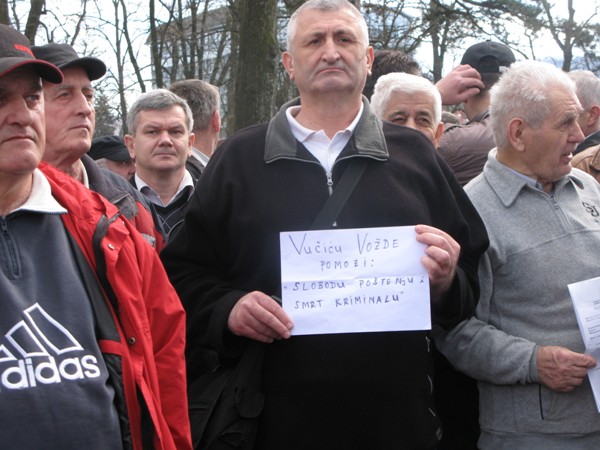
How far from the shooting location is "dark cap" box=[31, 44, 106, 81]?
3.15 m

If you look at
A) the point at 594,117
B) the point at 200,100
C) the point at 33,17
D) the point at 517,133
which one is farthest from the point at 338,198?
the point at 33,17

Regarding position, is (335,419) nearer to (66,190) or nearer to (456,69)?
(66,190)

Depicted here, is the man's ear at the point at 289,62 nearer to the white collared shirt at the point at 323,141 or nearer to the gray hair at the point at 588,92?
the white collared shirt at the point at 323,141

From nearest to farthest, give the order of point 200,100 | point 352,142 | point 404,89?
point 352,142, point 404,89, point 200,100

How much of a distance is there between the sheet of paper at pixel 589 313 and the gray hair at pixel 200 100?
3237mm

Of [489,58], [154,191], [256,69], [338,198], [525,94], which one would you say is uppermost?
[256,69]

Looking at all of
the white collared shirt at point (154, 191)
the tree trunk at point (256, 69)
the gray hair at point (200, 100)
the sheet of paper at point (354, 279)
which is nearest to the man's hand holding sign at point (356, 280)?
the sheet of paper at point (354, 279)

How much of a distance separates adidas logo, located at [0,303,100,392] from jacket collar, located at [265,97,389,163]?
0.97 metres

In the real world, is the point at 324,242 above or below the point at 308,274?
above

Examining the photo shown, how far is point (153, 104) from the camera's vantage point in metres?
4.46

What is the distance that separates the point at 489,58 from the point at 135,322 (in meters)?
2.98

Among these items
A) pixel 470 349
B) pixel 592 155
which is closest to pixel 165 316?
pixel 470 349

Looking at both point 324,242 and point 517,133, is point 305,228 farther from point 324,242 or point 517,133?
point 517,133

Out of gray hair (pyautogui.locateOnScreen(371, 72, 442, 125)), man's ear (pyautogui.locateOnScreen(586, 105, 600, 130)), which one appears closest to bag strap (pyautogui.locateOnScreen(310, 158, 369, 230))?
gray hair (pyautogui.locateOnScreen(371, 72, 442, 125))
